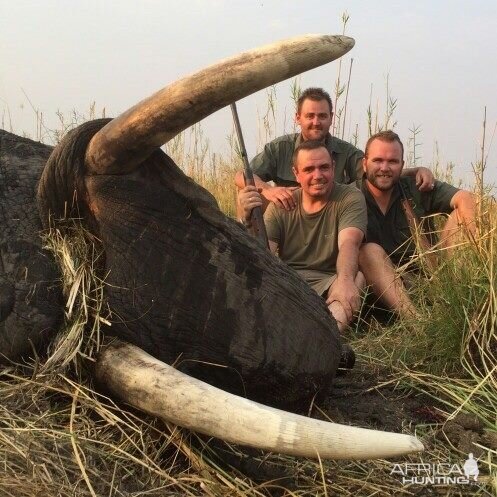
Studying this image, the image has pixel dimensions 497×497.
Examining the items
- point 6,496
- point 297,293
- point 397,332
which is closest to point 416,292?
point 397,332

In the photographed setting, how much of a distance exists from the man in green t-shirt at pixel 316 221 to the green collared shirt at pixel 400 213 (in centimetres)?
33

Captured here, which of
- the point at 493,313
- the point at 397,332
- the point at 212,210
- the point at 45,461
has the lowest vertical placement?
the point at 397,332

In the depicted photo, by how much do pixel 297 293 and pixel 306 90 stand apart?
4408 millimetres

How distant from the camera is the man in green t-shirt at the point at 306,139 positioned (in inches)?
273

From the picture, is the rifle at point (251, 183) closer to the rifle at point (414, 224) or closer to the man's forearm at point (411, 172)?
the rifle at point (414, 224)

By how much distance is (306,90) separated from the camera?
7191 millimetres

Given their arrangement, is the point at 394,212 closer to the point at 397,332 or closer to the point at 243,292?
the point at 397,332

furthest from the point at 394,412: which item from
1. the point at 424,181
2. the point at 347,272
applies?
the point at 424,181

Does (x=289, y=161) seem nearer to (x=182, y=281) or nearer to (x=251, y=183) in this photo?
(x=251, y=183)

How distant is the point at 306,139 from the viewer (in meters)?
6.99

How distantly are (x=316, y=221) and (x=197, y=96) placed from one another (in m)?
3.48

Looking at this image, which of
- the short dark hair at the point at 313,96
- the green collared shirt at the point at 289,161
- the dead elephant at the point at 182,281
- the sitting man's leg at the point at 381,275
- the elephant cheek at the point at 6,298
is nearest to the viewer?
the dead elephant at the point at 182,281

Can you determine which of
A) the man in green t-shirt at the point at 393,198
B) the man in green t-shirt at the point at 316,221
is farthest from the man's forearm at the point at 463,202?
the man in green t-shirt at the point at 316,221

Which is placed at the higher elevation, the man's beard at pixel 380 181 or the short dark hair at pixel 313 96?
the short dark hair at pixel 313 96
